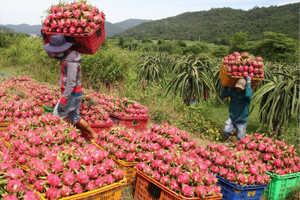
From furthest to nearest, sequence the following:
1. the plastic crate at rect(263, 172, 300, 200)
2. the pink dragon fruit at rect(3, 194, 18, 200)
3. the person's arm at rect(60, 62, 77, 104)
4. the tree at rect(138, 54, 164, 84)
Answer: the tree at rect(138, 54, 164, 84)
the person's arm at rect(60, 62, 77, 104)
the plastic crate at rect(263, 172, 300, 200)
the pink dragon fruit at rect(3, 194, 18, 200)

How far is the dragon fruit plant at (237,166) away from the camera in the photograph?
275 centimetres

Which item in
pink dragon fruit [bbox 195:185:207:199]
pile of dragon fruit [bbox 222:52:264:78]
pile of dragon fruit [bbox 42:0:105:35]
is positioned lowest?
pink dragon fruit [bbox 195:185:207:199]

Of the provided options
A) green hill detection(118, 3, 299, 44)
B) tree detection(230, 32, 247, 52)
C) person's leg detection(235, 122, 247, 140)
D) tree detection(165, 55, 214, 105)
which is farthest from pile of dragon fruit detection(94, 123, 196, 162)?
green hill detection(118, 3, 299, 44)

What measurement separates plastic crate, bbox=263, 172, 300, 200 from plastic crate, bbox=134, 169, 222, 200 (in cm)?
108

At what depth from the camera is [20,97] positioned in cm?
472

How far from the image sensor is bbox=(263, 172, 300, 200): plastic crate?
3.05 m

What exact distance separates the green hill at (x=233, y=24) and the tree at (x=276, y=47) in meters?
13.4

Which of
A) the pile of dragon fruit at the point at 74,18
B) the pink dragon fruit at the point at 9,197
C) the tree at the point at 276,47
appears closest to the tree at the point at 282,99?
the pile of dragon fruit at the point at 74,18

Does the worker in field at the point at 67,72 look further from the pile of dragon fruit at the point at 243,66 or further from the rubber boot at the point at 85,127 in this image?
the pile of dragon fruit at the point at 243,66

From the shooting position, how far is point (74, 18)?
3783 millimetres

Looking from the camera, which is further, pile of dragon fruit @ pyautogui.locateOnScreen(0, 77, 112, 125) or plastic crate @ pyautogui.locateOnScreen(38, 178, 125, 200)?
pile of dragon fruit @ pyautogui.locateOnScreen(0, 77, 112, 125)

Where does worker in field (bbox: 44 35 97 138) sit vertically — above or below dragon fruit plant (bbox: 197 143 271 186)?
above

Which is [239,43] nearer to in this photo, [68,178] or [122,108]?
[122,108]

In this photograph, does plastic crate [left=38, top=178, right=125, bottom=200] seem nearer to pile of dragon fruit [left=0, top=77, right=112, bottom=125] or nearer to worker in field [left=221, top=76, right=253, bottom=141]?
pile of dragon fruit [left=0, top=77, right=112, bottom=125]
